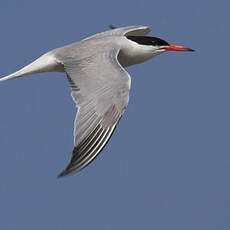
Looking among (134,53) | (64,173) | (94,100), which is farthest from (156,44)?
(64,173)

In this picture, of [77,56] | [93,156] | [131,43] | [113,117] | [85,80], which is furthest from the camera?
[131,43]

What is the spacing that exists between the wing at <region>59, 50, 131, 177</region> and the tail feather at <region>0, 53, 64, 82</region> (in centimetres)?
31

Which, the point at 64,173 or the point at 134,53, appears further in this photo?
the point at 134,53

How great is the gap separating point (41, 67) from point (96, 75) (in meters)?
1.06

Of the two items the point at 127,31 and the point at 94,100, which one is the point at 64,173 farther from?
the point at 127,31

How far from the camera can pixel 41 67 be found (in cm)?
738

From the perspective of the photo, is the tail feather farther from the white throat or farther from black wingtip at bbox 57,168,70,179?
black wingtip at bbox 57,168,70,179

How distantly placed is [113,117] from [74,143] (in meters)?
0.57

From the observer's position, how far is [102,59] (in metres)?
6.91

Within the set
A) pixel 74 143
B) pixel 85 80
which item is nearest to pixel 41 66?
pixel 85 80

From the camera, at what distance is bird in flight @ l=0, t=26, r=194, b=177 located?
5.69m

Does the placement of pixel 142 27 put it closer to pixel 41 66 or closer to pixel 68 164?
A: pixel 41 66

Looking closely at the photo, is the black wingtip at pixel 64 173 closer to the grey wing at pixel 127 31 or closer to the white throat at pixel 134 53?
the white throat at pixel 134 53

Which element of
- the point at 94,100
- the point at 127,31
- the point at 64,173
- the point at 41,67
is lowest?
the point at 64,173
